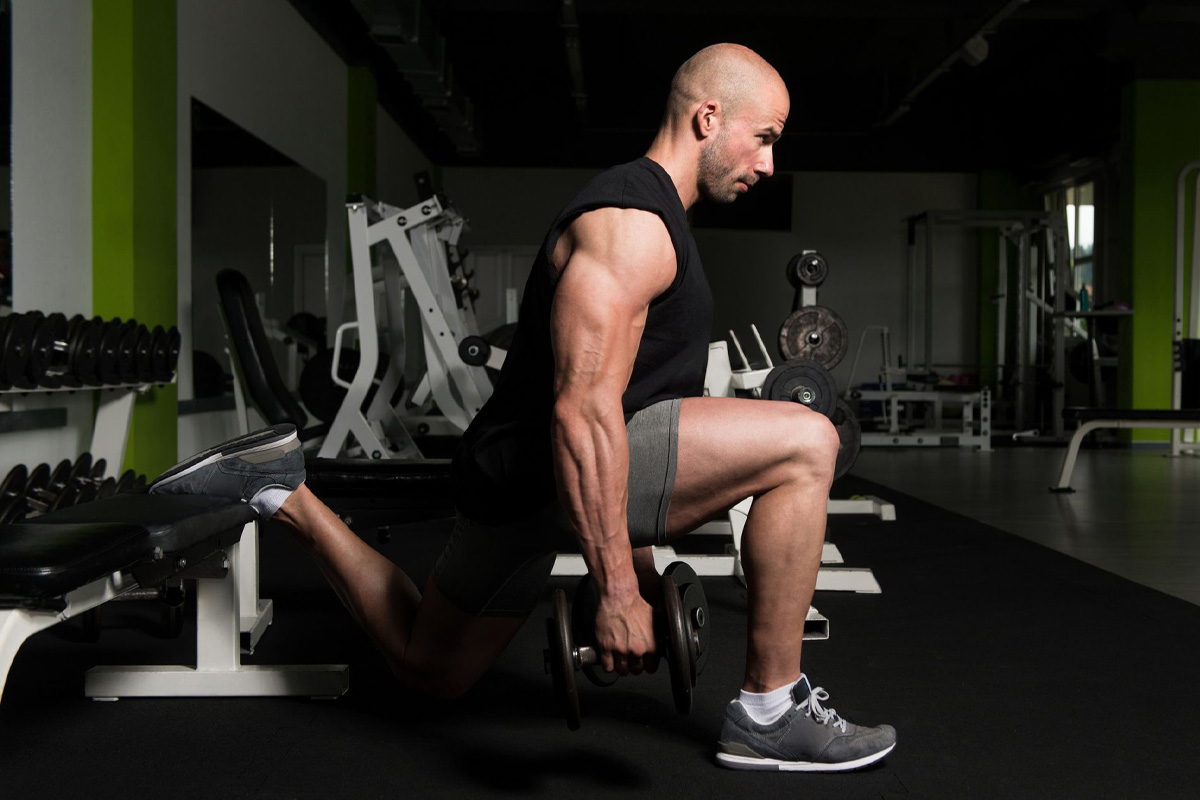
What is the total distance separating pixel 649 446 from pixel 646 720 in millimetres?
542

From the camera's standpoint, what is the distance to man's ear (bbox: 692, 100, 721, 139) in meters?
1.28

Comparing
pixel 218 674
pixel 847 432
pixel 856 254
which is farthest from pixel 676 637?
pixel 856 254

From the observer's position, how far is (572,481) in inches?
43.9

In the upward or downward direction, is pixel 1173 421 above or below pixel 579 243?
below

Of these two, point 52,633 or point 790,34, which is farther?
point 790,34

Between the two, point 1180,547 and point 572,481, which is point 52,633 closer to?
point 572,481

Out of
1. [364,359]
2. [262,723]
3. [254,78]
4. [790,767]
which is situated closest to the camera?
[790,767]

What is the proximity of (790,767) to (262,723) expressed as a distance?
77 cm

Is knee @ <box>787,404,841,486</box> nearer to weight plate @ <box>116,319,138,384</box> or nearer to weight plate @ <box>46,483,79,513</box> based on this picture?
weight plate @ <box>46,483,79,513</box>

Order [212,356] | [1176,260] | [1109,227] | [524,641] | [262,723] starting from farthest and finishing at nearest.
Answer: [1109,227], [1176,260], [212,356], [524,641], [262,723]

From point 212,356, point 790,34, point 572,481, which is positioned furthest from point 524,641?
point 790,34

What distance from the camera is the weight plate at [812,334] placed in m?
4.78

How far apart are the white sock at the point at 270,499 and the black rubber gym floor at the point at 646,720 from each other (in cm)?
33

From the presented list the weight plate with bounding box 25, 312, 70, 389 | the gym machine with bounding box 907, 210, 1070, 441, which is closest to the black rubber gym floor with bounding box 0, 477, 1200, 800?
the weight plate with bounding box 25, 312, 70, 389
